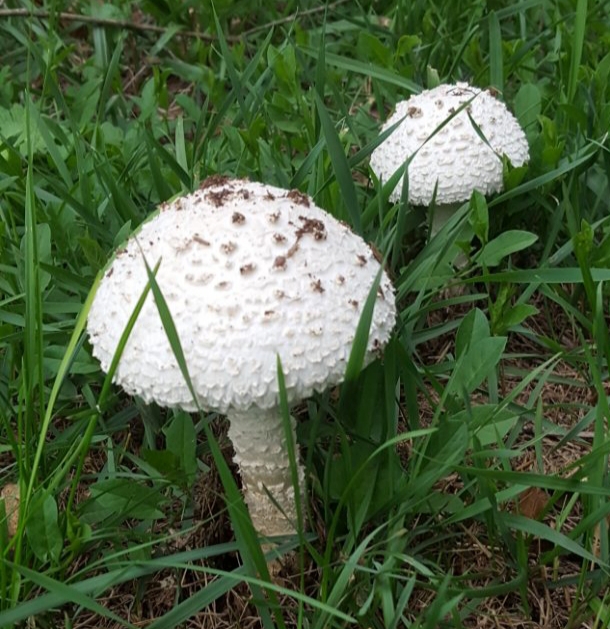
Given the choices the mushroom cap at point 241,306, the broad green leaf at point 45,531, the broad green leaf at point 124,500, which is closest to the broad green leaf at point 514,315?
the mushroom cap at point 241,306

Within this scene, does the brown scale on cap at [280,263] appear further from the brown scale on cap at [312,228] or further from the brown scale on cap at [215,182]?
the brown scale on cap at [215,182]

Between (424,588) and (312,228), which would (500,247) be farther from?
(424,588)

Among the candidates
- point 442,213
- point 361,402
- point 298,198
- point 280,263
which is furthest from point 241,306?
point 442,213

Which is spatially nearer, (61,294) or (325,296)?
(325,296)

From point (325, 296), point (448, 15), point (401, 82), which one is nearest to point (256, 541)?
point (325, 296)

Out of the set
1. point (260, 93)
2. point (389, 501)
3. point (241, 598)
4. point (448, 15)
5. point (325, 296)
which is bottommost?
point (241, 598)

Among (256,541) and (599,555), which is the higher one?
(256,541)

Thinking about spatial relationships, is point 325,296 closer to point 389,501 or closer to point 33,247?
point 389,501
